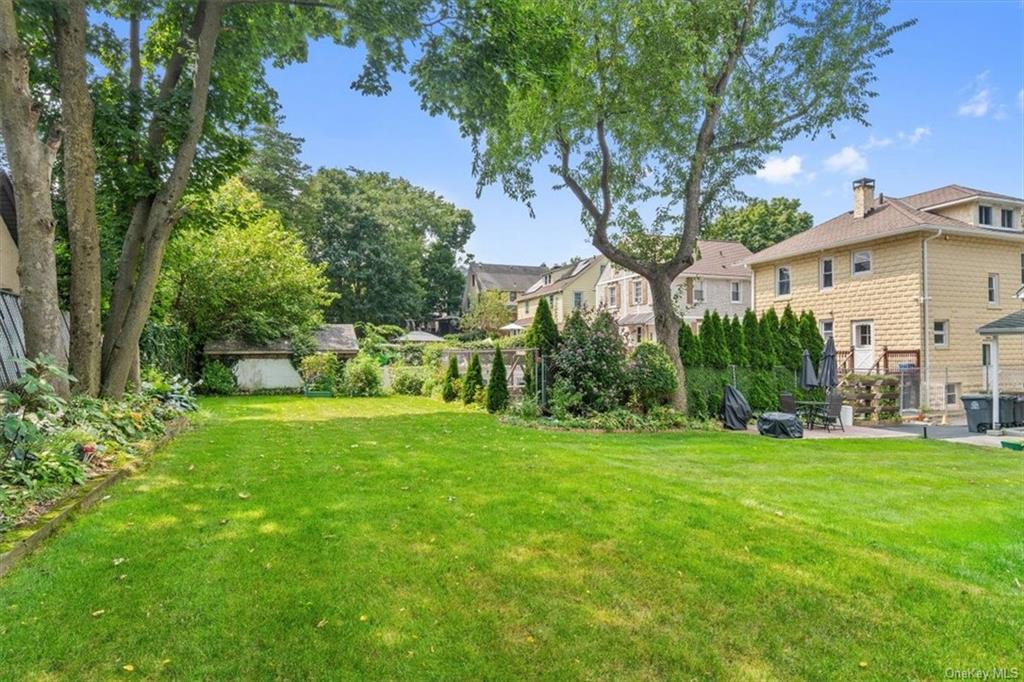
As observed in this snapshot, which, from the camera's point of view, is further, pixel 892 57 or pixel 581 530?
pixel 892 57

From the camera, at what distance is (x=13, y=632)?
2869 mm

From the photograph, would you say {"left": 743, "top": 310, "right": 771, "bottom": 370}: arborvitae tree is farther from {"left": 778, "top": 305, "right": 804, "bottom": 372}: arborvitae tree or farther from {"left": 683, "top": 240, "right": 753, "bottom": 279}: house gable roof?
{"left": 683, "top": 240, "right": 753, "bottom": 279}: house gable roof

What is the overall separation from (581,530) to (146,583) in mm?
3028

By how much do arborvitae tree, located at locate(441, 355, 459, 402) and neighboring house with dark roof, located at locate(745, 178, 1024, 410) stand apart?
1344 cm

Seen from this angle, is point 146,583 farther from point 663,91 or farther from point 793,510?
point 663,91

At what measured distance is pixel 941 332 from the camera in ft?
60.2

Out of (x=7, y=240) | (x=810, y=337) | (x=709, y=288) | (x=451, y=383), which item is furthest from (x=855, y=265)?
(x=7, y=240)

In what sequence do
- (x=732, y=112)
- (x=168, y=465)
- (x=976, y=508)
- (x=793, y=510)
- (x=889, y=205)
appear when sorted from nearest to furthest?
(x=793, y=510)
(x=976, y=508)
(x=168, y=465)
(x=732, y=112)
(x=889, y=205)

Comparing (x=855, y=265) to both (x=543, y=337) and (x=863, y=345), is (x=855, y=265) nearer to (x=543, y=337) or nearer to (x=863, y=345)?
(x=863, y=345)

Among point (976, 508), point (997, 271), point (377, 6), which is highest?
point (377, 6)

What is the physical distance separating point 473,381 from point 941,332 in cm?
1544

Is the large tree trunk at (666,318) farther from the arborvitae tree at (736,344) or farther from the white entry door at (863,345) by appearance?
the white entry door at (863,345)

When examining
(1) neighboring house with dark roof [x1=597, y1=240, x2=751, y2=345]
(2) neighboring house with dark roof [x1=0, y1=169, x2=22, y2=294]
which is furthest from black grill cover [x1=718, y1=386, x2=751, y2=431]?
(2) neighboring house with dark roof [x1=0, y1=169, x2=22, y2=294]

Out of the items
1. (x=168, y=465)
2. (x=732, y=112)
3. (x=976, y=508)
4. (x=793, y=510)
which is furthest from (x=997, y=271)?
(x=168, y=465)
